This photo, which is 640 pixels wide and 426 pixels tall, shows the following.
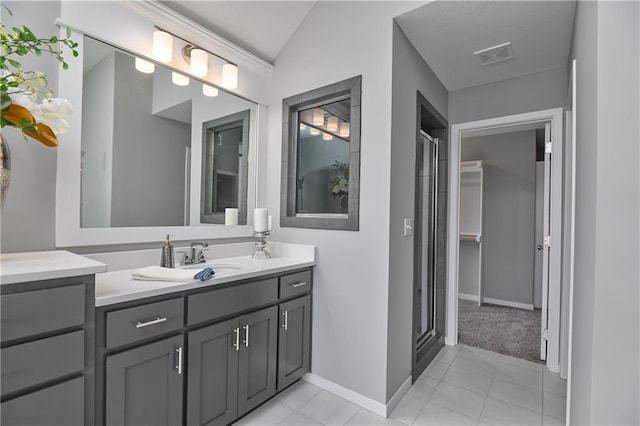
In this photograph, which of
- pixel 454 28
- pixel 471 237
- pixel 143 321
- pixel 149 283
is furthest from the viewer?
pixel 471 237

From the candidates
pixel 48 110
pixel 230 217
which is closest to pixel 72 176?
pixel 48 110

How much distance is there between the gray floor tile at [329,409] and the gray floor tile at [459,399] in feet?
2.02

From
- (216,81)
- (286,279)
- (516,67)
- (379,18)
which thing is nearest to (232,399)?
(286,279)

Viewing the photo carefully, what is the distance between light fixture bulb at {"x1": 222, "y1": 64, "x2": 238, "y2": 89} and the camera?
92.4 inches

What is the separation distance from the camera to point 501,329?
3.48 meters

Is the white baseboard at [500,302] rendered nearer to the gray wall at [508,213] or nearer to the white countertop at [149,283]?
the gray wall at [508,213]

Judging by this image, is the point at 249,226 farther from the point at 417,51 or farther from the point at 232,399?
the point at 417,51

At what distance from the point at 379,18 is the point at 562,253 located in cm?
237

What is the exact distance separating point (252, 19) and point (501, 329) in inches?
155

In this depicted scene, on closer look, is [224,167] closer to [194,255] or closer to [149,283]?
[194,255]

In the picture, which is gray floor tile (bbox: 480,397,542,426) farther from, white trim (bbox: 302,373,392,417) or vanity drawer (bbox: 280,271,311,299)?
vanity drawer (bbox: 280,271,311,299)

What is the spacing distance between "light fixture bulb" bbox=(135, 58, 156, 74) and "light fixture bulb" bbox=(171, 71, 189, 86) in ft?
0.43

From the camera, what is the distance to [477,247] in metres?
4.49

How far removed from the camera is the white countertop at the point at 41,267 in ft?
3.35
